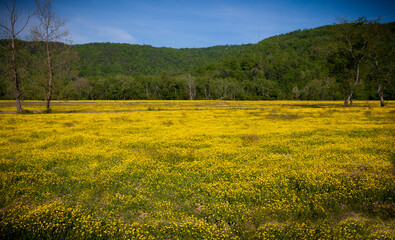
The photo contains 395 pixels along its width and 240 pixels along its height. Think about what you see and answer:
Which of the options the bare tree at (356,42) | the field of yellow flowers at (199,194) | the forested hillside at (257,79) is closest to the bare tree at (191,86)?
the forested hillside at (257,79)

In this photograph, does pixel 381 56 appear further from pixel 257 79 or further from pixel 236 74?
pixel 236 74

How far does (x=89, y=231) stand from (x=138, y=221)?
3.84ft

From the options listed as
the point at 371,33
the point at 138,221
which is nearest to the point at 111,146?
the point at 138,221

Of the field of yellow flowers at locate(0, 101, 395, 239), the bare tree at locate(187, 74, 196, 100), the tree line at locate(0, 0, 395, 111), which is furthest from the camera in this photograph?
the bare tree at locate(187, 74, 196, 100)

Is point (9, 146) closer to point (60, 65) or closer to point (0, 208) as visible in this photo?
point (0, 208)

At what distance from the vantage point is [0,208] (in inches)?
237

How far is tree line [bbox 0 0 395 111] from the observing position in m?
35.2

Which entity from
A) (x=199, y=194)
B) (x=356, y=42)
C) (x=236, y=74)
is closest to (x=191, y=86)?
(x=236, y=74)

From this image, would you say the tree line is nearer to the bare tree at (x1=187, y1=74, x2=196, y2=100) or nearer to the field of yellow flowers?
the bare tree at (x1=187, y1=74, x2=196, y2=100)

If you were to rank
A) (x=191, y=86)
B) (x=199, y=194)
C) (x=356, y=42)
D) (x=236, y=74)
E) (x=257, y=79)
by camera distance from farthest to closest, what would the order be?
1. (x=236, y=74)
2. (x=257, y=79)
3. (x=191, y=86)
4. (x=356, y=42)
5. (x=199, y=194)

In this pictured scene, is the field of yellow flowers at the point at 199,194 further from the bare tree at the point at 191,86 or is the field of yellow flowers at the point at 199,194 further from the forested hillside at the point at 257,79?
the bare tree at the point at 191,86

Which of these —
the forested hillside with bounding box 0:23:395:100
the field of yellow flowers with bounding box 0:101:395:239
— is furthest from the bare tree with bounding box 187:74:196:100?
the field of yellow flowers with bounding box 0:101:395:239

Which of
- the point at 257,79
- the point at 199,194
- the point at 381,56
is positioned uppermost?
the point at 257,79

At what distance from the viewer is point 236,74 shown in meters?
178
